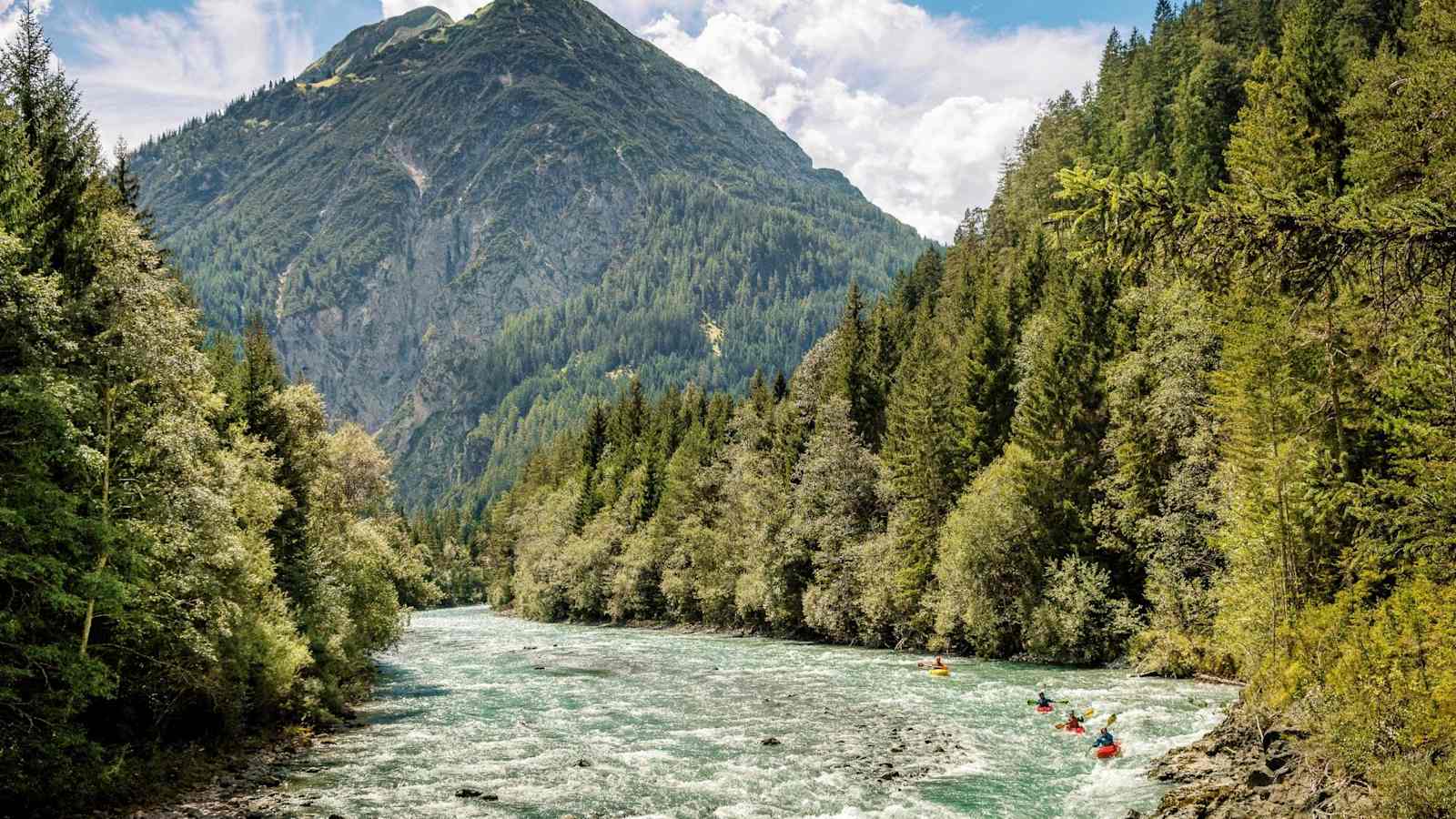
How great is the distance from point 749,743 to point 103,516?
1901cm

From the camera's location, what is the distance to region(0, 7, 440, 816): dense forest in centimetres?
1703

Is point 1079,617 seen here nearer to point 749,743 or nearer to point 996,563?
point 996,563

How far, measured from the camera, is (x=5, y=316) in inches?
648

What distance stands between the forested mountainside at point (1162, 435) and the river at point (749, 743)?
447 centimetres

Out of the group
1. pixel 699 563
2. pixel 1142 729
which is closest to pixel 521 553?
pixel 699 563

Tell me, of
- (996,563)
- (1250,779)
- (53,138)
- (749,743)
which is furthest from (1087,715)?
(53,138)

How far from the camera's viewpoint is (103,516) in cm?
1962

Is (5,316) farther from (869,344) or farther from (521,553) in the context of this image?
(521,553)

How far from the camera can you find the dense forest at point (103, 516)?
17.0 metres

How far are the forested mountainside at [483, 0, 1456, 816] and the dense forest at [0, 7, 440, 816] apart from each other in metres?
18.2

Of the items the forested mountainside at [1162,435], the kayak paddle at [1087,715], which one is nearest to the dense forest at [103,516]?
the forested mountainside at [1162,435]

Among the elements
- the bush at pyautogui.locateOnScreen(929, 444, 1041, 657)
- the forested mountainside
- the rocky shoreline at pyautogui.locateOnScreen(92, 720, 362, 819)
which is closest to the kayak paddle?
the forested mountainside


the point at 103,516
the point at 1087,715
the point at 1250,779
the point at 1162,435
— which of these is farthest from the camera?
the point at 1162,435

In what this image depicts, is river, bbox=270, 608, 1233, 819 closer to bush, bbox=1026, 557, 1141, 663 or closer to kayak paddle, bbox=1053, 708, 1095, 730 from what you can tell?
kayak paddle, bbox=1053, 708, 1095, 730
